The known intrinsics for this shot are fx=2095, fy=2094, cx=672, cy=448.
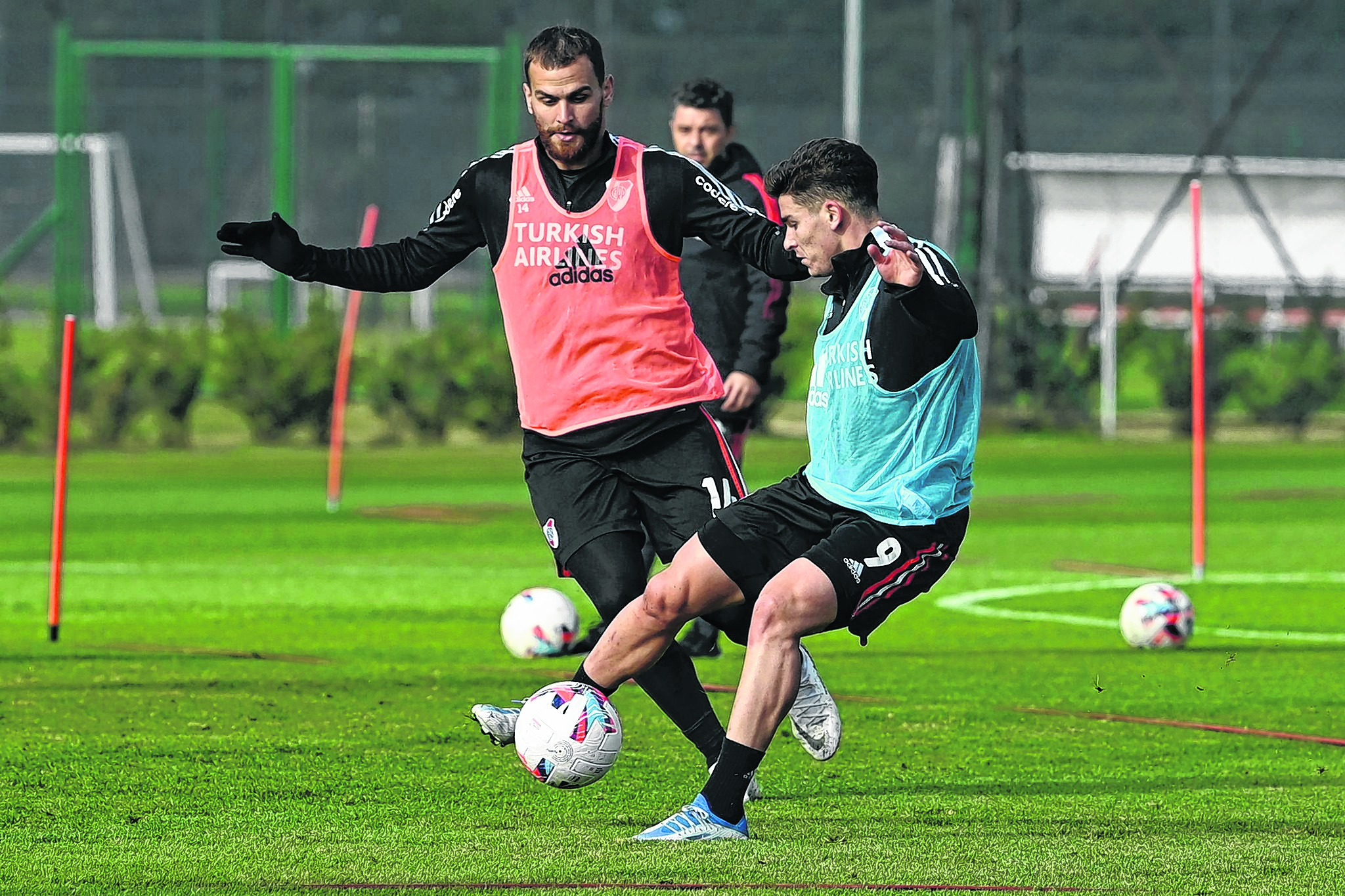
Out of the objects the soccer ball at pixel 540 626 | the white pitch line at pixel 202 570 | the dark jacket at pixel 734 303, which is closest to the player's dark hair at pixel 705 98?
the dark jacket at pixel 734 303

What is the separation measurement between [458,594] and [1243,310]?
16.6 metres

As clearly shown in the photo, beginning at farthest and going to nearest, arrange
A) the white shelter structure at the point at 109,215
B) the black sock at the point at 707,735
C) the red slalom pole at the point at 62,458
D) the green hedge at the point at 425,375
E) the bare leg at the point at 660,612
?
1. the white shelter structure at the point at 109,215
2. the green hedge at the point at 425,375
3. the red slalom pole at the point at 62,458
4. the black sock at the point at 707,735
5. the bare leg at the point at 660,612

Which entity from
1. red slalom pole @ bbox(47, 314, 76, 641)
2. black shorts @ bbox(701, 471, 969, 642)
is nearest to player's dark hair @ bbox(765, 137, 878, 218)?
black shorts @ bbox(701, 471, 969, 642)

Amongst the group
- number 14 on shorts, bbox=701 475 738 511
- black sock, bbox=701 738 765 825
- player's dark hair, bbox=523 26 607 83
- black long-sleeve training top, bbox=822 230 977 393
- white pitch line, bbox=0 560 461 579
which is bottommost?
black sock, bbox=701 738 765 825

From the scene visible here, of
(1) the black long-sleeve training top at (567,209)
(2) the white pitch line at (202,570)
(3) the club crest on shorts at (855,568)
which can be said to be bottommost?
(2) the white pitch line at (202,570)

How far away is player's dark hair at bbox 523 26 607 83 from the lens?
6023 mm

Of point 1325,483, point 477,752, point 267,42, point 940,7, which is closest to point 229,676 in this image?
point 477,752

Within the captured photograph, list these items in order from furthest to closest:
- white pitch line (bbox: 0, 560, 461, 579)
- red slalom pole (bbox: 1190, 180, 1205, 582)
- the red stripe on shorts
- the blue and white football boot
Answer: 1. white pitch line (bbox: 0, 560, 461, 579)
2. red slalom pole (bbox: 1190, 180, 1205, 582)
3. the red stripe on shorts
4. the blue and white football boot

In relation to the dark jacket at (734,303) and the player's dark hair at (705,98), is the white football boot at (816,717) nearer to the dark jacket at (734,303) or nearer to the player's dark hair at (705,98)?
the dark jacket at (734,303)

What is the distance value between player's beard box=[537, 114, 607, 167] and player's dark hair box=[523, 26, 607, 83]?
0.15 m

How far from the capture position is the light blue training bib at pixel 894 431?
221 inches

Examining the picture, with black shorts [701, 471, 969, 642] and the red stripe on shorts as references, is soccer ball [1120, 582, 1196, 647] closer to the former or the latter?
the red stripe on shorts

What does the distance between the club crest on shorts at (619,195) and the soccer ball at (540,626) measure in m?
3.32

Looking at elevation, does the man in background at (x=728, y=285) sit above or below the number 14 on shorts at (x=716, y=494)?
above
